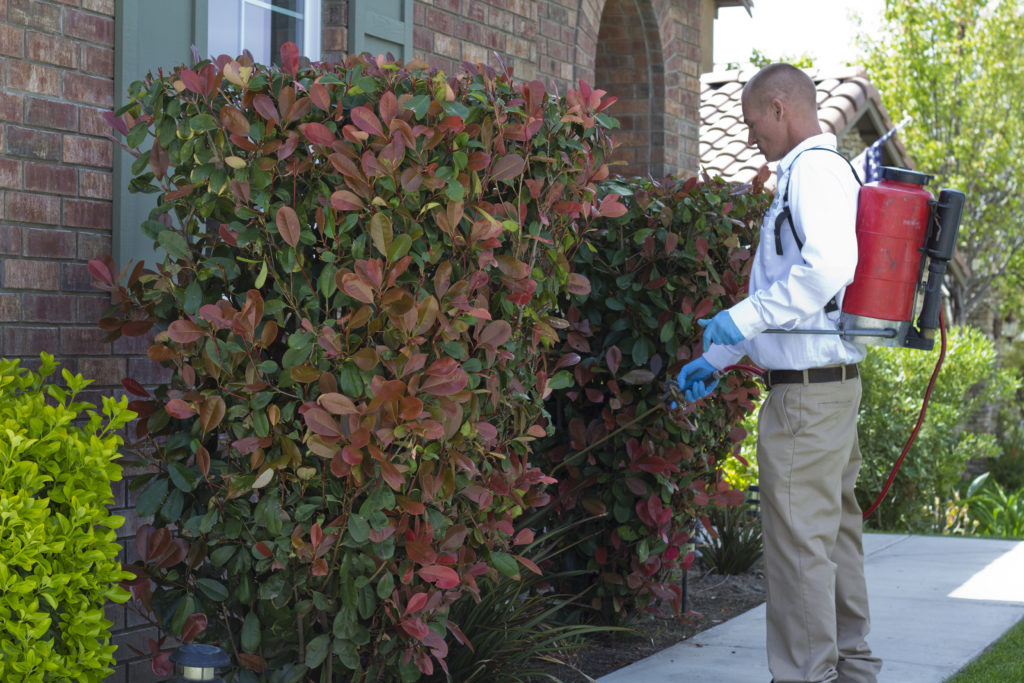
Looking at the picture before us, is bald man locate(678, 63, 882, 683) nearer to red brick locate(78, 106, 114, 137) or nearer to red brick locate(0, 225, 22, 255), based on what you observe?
red brick locate(78, 106, 114, 137)

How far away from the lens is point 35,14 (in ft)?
11.7

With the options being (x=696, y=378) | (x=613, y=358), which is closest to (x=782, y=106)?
(x=696, y=378)

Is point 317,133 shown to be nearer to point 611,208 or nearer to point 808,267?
point 611,208

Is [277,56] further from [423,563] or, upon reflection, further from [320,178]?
[423,563]

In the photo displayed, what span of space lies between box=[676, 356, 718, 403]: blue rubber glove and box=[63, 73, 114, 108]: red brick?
2.27 meters

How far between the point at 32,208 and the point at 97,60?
567mm

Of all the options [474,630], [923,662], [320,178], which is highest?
[320,178]

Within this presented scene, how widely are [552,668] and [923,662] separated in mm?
1619

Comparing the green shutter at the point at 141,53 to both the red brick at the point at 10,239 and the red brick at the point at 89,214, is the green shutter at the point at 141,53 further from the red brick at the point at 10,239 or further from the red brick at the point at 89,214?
the red brick at the point at 10,239

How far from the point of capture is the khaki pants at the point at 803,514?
383 centimetres

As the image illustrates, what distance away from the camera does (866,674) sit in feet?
13.9

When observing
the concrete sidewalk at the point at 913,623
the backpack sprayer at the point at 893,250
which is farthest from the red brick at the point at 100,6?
the concrete sidewalk at the point at 913,623

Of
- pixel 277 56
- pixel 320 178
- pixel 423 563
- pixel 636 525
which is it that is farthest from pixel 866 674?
pixel 277 56

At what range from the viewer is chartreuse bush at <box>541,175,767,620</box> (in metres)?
4.92
